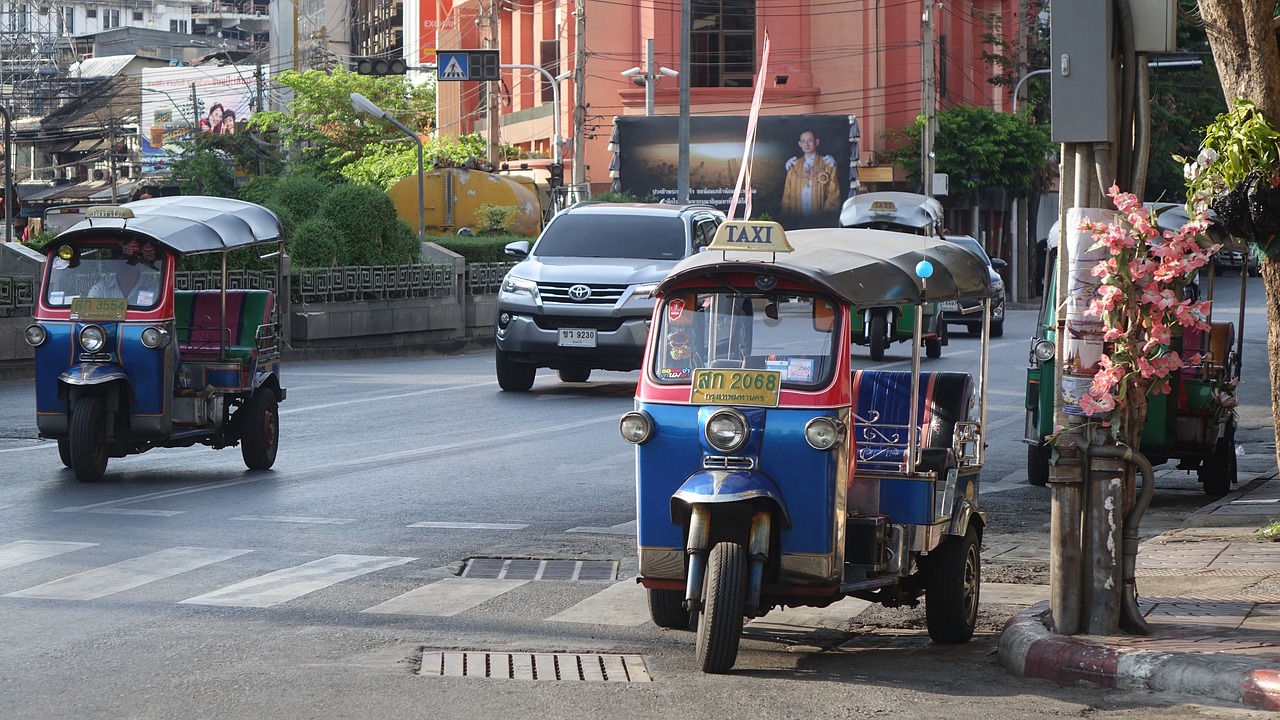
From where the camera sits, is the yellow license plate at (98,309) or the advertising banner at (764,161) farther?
the advertising banner at (764,161)

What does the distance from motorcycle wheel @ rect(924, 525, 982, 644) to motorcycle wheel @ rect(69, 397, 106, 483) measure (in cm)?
723

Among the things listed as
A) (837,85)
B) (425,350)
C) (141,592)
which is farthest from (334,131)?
(141,592)

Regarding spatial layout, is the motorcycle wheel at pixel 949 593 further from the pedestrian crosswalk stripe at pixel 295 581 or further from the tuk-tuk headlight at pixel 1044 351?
the tuk-tuk headlight at pixel 1044 351

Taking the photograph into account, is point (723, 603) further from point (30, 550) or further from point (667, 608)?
point (30, 550)

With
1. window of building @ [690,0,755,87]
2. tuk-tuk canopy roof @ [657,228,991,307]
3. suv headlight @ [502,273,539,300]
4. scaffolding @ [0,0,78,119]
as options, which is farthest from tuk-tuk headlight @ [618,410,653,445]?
scaffolding @ [0,0,78,119]

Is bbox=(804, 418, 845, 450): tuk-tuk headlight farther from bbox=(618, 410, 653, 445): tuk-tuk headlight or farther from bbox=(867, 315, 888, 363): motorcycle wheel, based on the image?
bbox=(867, 315, 888, 363): motorcycle wheel

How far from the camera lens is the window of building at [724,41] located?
176 feet

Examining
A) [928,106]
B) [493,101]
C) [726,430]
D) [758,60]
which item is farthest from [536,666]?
[493,101]

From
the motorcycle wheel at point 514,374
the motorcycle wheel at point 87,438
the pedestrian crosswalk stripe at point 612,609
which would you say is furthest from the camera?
the motorcycle wheel at point 514,374

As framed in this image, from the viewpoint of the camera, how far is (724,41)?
177ft

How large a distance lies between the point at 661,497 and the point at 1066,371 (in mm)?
1916

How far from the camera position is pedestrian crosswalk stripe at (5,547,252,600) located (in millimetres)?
8680

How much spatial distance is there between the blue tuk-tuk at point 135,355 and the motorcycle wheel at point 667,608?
6301 millimetres

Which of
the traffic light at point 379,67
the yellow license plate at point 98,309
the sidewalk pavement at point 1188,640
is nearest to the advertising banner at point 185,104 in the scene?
the traffic light at point 379,67
